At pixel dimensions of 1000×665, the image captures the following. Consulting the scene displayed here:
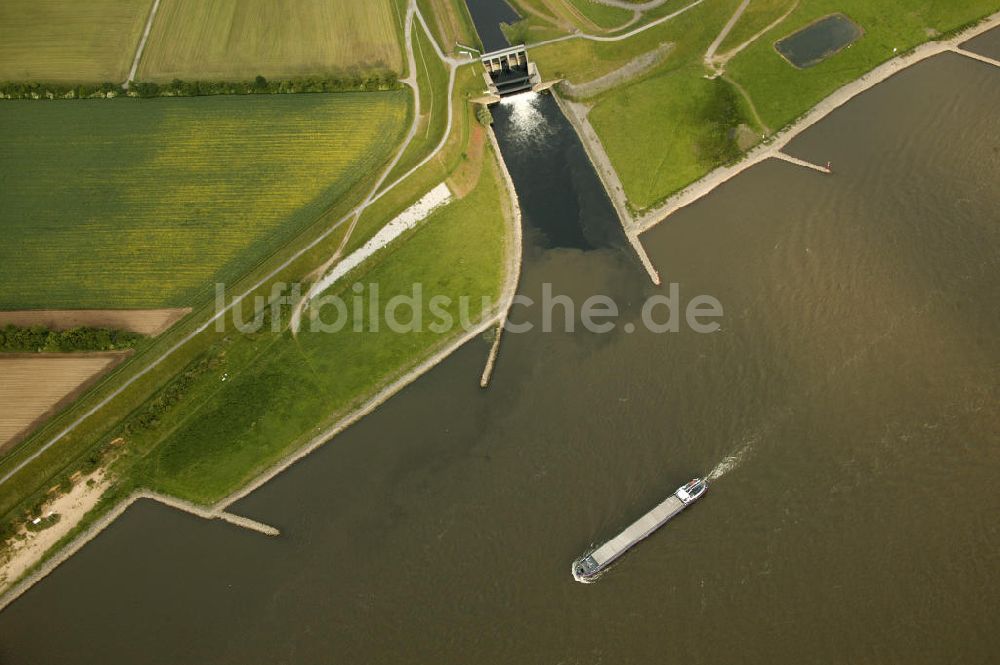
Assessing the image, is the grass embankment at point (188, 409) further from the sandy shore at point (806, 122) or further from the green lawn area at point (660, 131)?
the sandy shore at point (806, 122)

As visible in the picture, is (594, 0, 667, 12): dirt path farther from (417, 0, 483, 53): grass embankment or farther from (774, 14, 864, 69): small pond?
(417, 0, 483, 53): grass embankment

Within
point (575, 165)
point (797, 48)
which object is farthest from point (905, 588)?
point (797, 48)

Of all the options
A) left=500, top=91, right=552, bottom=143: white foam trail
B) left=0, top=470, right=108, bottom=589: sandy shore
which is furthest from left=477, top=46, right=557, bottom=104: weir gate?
left=0, top=470, right=108, bottom=589: sandy shore

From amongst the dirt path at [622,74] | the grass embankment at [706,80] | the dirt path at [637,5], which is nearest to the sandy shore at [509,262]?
the grass embankment at [706,80]

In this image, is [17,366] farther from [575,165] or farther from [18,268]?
[575,165]

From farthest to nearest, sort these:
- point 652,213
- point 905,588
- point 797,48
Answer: point 797,48, point 652,213, point 905,588

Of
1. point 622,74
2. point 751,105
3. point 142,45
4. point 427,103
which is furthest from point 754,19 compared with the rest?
point 142,45
